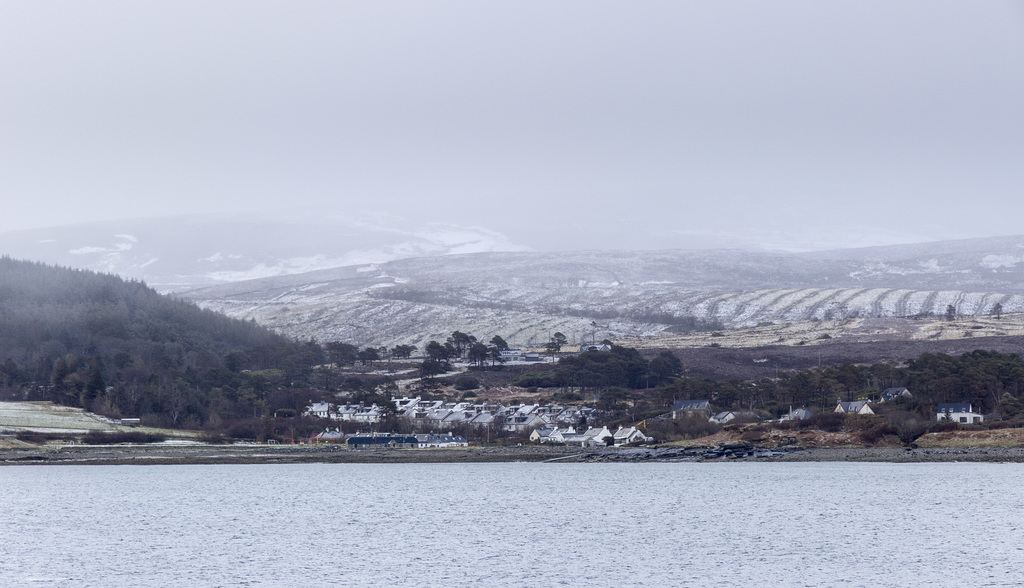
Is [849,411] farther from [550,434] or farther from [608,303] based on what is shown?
[608,303]

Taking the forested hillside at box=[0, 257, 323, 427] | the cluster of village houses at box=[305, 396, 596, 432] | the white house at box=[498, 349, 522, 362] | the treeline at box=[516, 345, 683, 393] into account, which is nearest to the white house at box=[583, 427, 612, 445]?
the cluster of village houses at box=[305, 396, 596, 432]

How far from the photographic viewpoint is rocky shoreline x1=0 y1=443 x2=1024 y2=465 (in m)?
53.5

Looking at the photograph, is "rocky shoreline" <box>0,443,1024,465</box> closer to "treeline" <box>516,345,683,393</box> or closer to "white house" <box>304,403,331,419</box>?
"white house" <box>304,403,331,419</box>

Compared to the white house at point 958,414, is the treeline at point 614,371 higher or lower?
higher

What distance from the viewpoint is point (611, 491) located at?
43031mm

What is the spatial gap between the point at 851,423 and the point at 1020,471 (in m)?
17.6

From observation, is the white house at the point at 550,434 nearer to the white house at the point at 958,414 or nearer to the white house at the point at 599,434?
the white house at the point at 599,434

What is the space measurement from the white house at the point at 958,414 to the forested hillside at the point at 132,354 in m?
47.6

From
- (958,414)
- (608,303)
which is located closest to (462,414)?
(958,414)

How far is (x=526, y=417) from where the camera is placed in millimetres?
79500

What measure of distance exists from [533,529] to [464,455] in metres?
30.8

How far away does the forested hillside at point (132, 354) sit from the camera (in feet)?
265

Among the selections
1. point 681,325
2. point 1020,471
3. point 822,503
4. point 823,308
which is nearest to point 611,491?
point 822,503

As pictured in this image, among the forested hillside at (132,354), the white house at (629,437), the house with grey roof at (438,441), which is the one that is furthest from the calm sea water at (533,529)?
the forested hillside at (132,354)
